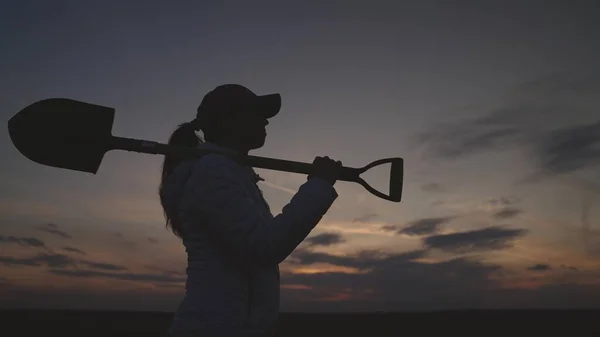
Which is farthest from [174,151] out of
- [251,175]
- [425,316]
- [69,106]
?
[425,316]

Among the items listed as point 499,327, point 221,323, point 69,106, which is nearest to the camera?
point 221,323

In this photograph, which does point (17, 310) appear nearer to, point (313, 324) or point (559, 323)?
point (313, 324)

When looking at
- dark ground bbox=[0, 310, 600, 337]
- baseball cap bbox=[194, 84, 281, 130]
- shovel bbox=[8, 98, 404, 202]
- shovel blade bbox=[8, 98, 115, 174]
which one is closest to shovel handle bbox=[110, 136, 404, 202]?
shovel bbox=[8, 98, 404, 202]

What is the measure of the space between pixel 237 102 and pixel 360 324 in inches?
864

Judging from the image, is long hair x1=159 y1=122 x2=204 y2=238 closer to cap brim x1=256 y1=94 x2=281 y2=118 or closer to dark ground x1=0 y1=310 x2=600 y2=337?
cap brim x1=256 y1=94 x2=281 y2=118

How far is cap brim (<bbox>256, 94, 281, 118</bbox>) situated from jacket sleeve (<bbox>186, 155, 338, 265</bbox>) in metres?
0.41

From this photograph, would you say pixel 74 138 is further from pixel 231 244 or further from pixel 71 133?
pixel 231 244

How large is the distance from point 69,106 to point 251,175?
130cm

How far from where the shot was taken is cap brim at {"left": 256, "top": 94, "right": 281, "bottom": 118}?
121 inches

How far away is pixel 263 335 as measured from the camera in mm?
2654

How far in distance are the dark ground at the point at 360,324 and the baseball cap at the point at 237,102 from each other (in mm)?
17447

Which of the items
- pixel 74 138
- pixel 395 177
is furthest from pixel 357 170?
pixel 74 138

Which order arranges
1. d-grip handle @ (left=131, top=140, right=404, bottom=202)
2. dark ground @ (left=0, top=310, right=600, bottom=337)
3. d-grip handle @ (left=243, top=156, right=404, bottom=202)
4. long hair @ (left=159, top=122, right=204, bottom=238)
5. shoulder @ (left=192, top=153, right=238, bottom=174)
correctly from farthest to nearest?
1. dark ground @ (left=0, top=310, right=600, bottom=337)
2. d-grip handle @ (left=243, top=156, right=404, bottom=202)
3. d-grip handle @ (left=131, top=140, right=404, bottom=202)
4. long hair @ (left=159, top=122, right=204, bottom=238)
5. shoulder @ (left=192, top=153, right=238, bottom=174)

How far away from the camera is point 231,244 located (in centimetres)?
263
